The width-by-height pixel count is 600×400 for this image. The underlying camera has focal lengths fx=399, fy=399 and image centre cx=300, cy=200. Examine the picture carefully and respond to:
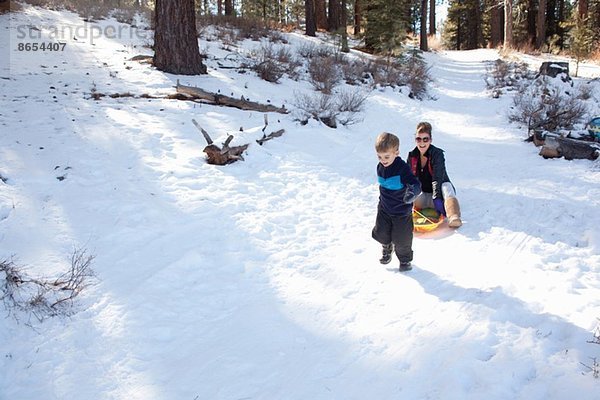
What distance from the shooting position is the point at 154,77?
8.89m

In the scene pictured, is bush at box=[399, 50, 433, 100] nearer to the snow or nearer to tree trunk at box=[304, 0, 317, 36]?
the snow

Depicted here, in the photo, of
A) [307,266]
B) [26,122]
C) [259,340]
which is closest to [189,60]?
[26,122]

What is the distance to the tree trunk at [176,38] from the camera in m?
8.95

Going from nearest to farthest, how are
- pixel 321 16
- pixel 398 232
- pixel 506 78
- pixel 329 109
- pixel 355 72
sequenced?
1. pixel 398 232
2. pixel 329 109
3. pixel 355 72
4. pixel 506 78
5. pixel 321 16

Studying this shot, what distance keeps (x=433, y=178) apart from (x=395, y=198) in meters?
1.31

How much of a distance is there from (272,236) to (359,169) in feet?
8.27

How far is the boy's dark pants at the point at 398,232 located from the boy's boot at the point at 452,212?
3.09 ft

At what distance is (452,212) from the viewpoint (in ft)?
14.2

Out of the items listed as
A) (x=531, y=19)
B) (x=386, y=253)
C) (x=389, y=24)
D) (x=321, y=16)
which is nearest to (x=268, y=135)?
(x=386, y=253)

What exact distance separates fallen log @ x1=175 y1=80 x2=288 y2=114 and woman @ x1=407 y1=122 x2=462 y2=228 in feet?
14.2

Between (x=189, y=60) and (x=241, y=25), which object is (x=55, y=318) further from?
(x=241, y=25)

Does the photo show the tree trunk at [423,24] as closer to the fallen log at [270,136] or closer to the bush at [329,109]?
the bush at [329,109]

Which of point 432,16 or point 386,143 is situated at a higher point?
point 432,16

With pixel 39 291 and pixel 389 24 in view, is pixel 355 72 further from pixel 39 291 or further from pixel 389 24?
pixel 39 291
